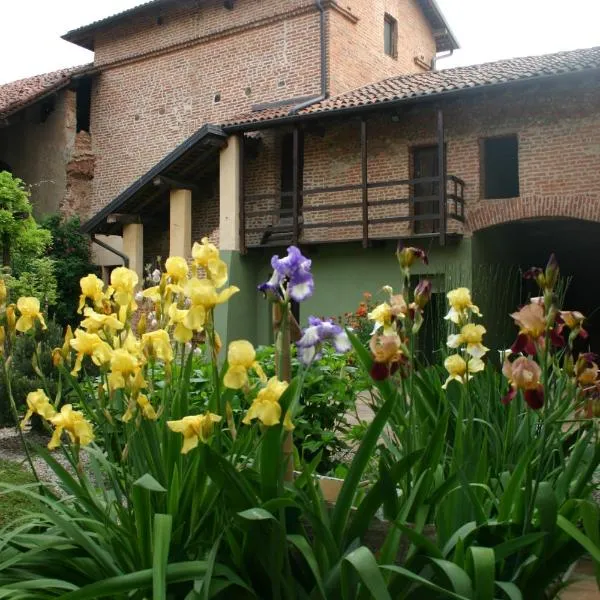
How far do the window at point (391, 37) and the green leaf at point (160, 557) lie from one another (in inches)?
685

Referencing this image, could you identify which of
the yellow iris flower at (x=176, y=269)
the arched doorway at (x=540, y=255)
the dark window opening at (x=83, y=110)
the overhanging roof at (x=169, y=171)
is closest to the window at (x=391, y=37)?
the overhanging roof at (x=169, y=171)

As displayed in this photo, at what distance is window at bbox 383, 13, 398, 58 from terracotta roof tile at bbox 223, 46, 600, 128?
8.50 ft

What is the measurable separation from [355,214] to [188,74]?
6.04 metres

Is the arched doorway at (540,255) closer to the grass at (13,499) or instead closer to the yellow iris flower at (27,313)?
the grass at (13,499)

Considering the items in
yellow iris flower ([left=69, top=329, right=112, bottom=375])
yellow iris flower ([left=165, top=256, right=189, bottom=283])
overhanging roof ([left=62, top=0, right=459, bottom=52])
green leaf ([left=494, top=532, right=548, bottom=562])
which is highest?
overhanging roof ([left=62, top=0, right=459, bottom=52])

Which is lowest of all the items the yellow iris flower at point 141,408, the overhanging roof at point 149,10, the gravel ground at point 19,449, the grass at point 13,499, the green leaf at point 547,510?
the gravel ground at point 19,449

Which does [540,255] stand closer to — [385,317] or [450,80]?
[450,80]

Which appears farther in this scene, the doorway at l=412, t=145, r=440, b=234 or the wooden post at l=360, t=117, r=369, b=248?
the doorway at l=412, t=145, r=440, b=234

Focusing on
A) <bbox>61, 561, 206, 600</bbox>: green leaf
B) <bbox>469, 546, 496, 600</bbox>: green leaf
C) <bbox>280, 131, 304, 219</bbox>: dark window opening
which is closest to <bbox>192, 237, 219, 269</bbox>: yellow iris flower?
<bbox>61, 561, 206, 600</bbox>: green leaf

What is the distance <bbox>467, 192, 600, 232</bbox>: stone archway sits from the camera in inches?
476

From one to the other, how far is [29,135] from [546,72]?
522 inches

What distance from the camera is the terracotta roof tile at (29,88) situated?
55.7 ft

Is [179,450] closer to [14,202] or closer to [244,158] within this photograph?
[14,202]

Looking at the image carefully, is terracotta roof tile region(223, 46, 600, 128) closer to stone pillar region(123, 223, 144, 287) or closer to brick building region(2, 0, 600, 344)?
brick building region(2, 0, 600, 344)
